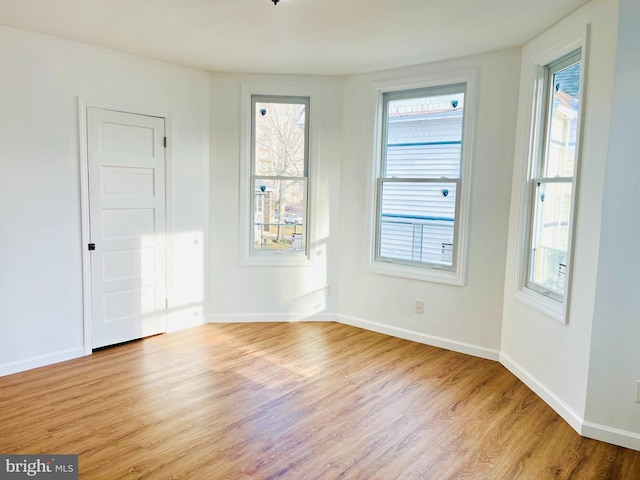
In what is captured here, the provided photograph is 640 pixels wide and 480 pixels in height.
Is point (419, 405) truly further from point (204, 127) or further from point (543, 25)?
point (204, 127)

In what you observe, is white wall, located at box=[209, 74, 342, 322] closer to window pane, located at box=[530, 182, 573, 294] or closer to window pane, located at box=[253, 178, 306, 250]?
window pane, located at box=[253, 178, 306, 250]

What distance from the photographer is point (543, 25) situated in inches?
118

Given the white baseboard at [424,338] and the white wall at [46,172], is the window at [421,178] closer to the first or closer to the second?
the white baseboard at [424,338]

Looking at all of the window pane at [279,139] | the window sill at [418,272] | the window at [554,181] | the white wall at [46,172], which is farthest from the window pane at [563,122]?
the white wall at [46,172]

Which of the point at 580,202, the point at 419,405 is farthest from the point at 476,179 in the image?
the point at 419,405

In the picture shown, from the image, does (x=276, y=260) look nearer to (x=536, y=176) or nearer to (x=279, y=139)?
(x=279, y=139)

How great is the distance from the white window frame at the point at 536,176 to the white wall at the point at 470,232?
0.76ft

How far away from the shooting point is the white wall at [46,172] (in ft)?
10.6

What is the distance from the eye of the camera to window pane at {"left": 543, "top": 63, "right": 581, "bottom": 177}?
2.93m

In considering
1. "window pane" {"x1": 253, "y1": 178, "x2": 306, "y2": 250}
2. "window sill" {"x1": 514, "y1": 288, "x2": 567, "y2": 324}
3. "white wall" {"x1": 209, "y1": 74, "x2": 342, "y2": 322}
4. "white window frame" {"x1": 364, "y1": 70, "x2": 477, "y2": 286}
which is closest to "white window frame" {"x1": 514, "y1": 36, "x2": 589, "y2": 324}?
"window sill" {"x1": 514, "y1": 288, "x2": 567, "y2": 324}

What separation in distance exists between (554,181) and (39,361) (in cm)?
399

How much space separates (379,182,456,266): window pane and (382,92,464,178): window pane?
128 mm
